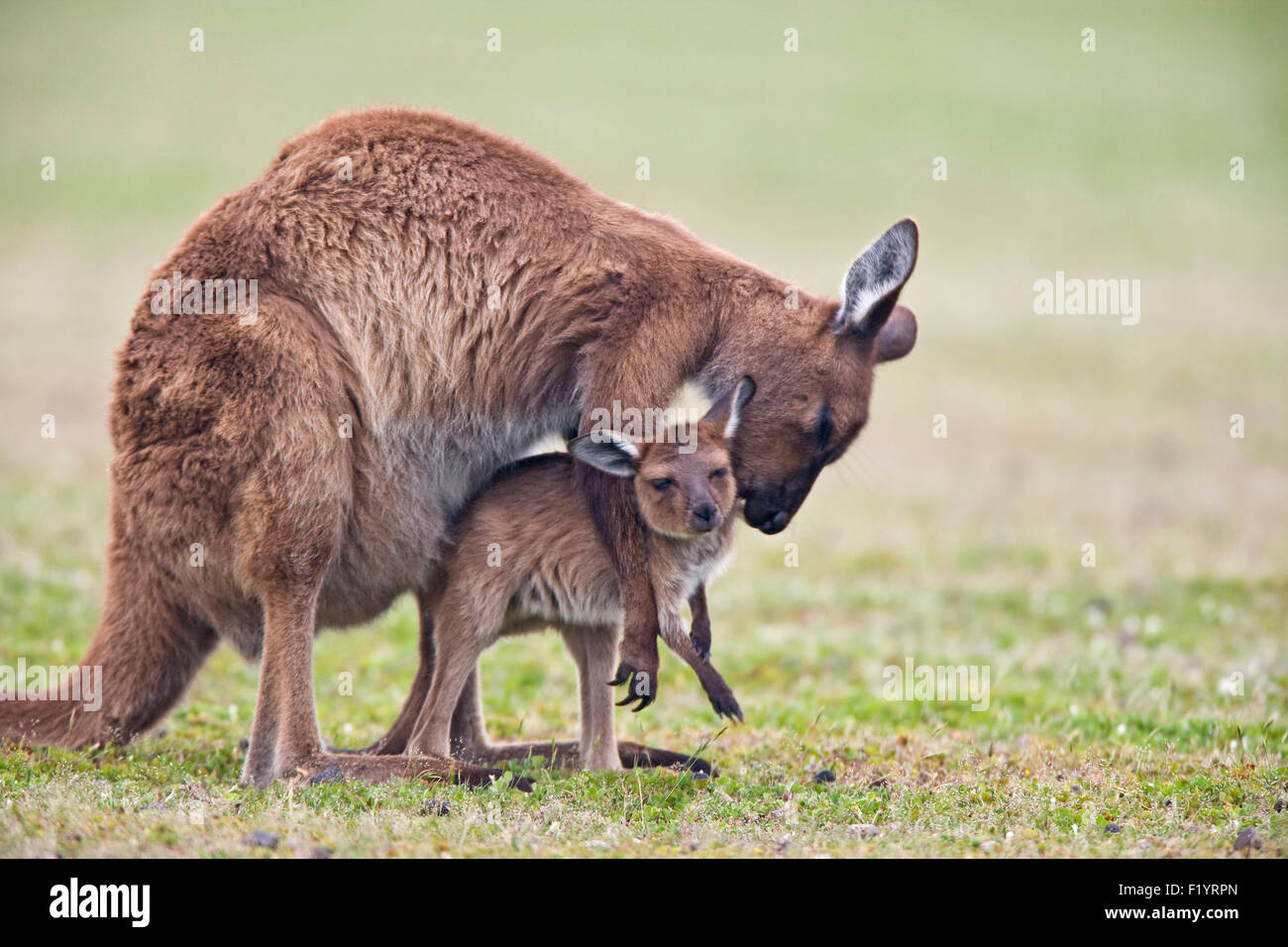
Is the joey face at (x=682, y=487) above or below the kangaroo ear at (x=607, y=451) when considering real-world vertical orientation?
below

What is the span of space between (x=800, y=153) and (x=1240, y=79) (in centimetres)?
1399

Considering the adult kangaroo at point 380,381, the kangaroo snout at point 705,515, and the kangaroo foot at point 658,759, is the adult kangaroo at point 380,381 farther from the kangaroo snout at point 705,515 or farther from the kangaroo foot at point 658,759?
the kangaroo snout at point 705,515

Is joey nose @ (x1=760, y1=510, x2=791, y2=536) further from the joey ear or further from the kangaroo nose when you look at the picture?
the joey ear

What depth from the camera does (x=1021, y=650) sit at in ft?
29.6

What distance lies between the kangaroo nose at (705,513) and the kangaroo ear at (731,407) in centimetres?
44

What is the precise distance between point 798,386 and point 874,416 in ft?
42.6

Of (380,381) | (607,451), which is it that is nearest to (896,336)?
(607,451)

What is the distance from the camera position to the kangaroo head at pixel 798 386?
594cm

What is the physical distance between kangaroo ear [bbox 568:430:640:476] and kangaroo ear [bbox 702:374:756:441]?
415 mm

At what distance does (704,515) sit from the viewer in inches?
220

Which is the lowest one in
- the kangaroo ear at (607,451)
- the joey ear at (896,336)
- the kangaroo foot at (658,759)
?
the kangaroo foot at (658,759)

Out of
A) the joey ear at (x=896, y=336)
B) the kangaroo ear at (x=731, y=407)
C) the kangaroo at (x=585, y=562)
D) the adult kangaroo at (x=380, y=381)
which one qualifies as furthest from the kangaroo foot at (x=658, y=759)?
the joey ear at (x=896, y=336)

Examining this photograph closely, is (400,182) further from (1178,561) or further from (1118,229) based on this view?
(1118,229)
